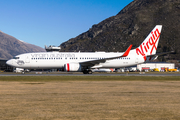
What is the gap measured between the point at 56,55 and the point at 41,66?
3.74m

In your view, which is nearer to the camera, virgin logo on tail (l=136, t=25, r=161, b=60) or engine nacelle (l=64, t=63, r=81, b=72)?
engine nacelle (l=64, t=63, r=81, b=72)

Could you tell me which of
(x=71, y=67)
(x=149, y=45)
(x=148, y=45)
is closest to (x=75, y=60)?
(x=71, y=67)

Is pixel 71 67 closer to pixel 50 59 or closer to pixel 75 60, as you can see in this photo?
pixel 75 60

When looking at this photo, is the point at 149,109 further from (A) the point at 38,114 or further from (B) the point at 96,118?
(A) the point at 38,114

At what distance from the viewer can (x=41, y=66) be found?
4875cm

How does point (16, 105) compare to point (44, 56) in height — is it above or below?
below

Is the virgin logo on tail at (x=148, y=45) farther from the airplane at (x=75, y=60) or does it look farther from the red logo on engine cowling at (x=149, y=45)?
the airplane at (x=75, y=60)

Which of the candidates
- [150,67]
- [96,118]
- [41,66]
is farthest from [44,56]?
[150,67]

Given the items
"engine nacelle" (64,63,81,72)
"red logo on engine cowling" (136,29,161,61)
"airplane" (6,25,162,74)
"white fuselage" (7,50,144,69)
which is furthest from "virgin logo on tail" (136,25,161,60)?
"engine nacelle" (64,63,81,72)

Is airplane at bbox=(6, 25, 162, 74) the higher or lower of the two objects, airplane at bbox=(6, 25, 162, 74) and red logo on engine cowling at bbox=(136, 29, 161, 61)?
the lower

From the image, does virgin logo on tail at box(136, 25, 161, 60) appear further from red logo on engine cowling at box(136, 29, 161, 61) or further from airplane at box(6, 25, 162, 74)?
airplane at box(6, 25, 162, 74)

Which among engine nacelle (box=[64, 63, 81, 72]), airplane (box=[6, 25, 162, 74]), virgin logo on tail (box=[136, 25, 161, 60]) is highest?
virgin logo on tail (box=[136, 25, 161, 60])

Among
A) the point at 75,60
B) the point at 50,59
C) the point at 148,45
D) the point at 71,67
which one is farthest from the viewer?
the point at 148,45

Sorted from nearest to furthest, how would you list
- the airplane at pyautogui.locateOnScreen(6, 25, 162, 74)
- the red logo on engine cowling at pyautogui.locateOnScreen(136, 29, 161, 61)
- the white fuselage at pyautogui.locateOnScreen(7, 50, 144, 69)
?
the airplane at pyautogui.locateOnScreen(6, 25, 162, 74), the white fuselage at pyautogui.locateOnScreen(7, 50, 144, 69), the red logo on engine cowling at pyautogui.locateOnScreen(136, 29, 161, 61)
